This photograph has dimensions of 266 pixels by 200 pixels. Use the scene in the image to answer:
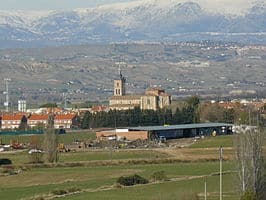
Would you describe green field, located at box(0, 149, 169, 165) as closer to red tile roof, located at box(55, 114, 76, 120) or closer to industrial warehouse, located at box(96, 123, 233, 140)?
industrial warehouse, located at box(96, 123, 233, 140)

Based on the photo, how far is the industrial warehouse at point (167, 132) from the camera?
73.3 metres

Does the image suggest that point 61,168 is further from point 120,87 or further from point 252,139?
point 120,87

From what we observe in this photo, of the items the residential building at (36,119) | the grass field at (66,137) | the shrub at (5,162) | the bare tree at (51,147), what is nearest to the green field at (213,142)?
the bare tree at (51,147)

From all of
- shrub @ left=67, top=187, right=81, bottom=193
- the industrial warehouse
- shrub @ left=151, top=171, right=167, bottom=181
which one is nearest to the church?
the industrial warehouse

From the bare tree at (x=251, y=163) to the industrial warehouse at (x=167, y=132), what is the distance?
43863 mm

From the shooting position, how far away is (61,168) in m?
48.4

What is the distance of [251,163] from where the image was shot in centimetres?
2723

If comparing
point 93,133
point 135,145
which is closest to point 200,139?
point 135,145

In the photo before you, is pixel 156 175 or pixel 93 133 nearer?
pixel 156 175

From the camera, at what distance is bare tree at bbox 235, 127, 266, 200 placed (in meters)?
26.7

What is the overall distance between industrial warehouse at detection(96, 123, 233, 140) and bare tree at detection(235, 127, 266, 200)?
43.9 m

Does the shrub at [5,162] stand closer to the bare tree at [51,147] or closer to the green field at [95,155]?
the green field at [95,155]

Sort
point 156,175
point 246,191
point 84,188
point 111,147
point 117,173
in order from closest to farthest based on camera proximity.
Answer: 1. point 246,191
2. point 84,188
3. point 156,175
4. point 117,173
5. point 111,147

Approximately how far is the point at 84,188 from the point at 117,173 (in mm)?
7021
